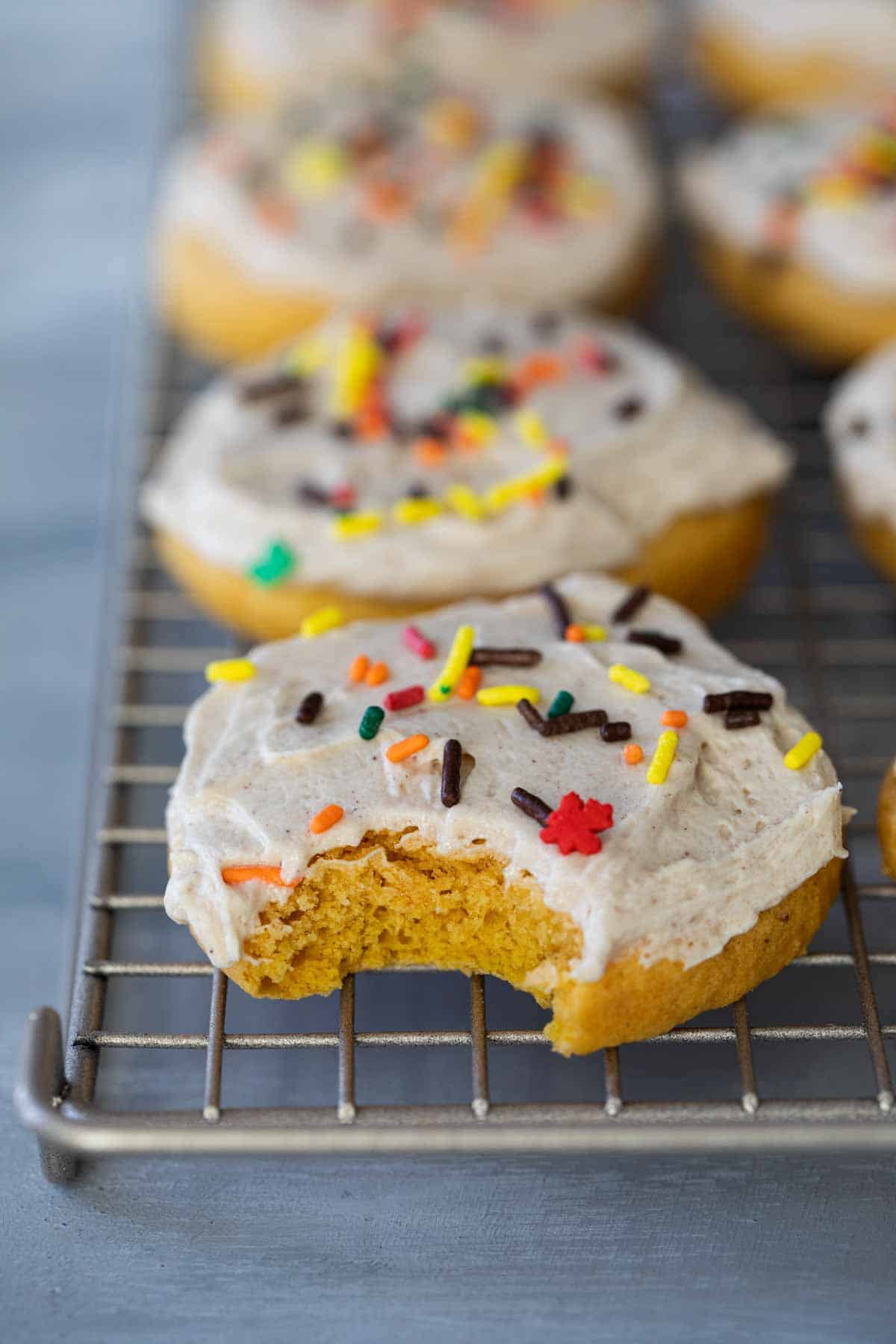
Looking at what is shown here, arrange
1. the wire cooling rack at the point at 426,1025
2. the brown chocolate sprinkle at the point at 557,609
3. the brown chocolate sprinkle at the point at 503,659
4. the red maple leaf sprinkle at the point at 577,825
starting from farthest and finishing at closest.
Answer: the brown chocolate sprinkle at the point at 557,609 < the brown chocolate sprinkle at the point at 503,659 < the red maple leaf sprinkle at the point at 577,825 < the wire cooling rack at the point at 426,1025

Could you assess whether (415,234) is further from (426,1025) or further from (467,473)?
(426,1025)

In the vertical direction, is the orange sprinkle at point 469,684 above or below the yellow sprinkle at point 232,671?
above

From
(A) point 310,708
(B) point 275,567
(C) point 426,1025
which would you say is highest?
(A) point 310,708

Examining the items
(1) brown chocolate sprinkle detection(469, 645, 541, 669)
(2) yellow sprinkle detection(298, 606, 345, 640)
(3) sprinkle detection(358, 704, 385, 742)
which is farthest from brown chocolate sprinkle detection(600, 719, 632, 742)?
(2) yellow sprinkle detection(298, 606, 345, 640)

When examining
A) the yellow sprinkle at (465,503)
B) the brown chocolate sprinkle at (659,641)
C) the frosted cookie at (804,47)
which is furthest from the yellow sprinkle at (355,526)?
the frosted cookie at (804,47)

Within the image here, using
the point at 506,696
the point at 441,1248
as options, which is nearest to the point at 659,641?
the point at 506,696

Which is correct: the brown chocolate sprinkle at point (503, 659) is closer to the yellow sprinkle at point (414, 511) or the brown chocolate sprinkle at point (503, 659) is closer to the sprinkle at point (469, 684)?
the sprinkle at point (469, 684)
